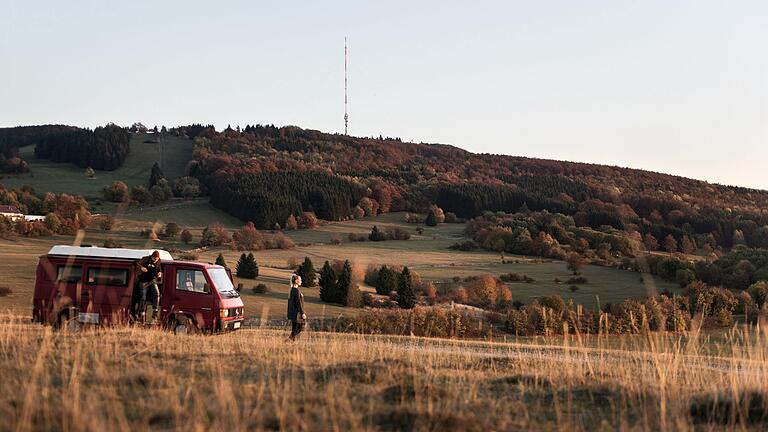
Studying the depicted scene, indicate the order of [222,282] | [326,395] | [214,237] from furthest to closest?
1. [214,237]
2. [222,282]
3. [326,395]

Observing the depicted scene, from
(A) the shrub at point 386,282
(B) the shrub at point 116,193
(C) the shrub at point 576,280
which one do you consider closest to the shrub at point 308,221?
(B) the shrub at point 116,193

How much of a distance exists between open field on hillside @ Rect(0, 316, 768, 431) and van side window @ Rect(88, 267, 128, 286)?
7.36 meters

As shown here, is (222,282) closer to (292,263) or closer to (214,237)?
(292,263)

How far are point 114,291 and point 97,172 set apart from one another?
16314cm

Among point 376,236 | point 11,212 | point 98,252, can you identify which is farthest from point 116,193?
point 98,252

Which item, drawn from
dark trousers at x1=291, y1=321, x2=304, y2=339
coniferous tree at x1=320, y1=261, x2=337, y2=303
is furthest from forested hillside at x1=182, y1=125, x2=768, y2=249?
dark trousers at x1=291, y1=321, x2=304, y2=339

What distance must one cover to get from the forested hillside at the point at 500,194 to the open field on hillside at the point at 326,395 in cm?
12134

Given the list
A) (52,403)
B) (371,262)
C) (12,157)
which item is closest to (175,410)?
(52,403)

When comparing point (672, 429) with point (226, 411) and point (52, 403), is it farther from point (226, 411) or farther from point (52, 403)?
point (52, 403)

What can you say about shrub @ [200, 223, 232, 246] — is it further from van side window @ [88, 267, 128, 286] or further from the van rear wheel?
the van rear wheel

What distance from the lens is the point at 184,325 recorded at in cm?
1831

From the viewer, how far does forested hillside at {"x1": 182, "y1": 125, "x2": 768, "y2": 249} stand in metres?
132

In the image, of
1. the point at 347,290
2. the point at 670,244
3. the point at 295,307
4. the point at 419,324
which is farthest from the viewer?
the point at 670,244

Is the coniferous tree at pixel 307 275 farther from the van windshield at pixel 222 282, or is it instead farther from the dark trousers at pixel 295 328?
the dark trousers at pixel 295 328
